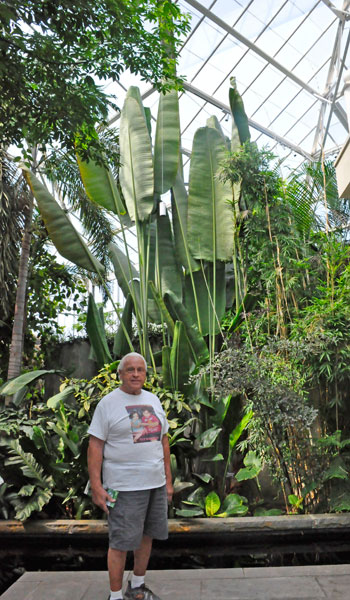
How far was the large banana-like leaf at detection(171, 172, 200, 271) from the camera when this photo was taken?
7266 mm

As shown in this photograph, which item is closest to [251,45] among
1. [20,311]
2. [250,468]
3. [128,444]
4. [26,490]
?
[20,311]

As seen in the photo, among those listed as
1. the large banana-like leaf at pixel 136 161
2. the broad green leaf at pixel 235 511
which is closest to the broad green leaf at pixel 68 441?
the broad green leaf at pixel 235 511

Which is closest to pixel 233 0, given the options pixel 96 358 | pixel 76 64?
pixel 96 358

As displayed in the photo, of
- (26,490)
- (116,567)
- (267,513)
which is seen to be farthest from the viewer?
(267,513)

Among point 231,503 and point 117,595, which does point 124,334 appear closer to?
point 231,503

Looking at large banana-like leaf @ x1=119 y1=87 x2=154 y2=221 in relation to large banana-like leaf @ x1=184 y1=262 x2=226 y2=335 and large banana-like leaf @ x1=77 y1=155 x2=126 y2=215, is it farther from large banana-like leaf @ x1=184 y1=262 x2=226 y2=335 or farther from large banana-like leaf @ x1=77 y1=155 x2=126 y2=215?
large banana-like leaf @ x1=184 y1=262 x2=226 y2=335

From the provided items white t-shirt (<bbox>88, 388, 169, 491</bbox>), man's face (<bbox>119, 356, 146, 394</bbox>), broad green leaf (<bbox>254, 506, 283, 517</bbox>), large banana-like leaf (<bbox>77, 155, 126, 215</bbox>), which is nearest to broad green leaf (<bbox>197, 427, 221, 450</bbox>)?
broad green leaf (<bbox>254, 506, 283, 517</bbox>)

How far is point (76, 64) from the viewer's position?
12.4 feet

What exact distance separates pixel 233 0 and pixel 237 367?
385 inches

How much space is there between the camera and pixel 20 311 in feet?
26.0

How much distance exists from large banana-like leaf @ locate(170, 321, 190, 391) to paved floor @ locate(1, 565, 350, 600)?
8.43 feet

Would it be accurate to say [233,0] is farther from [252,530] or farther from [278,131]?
[252,530]

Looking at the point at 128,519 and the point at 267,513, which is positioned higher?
the point at 128,519

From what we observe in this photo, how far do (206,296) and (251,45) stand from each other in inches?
302
